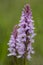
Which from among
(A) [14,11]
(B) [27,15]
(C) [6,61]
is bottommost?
(C) [6,61]

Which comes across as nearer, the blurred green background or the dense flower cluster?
the dense flower cluster

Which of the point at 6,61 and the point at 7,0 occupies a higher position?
the point at 7,0

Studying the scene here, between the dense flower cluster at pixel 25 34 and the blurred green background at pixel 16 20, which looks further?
the blurred green background at pixel 16 20

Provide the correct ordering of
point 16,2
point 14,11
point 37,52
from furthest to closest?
point 16,2 → point 14,11 → point 37,52

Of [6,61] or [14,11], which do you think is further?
[14,11]

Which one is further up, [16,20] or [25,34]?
[16,20]

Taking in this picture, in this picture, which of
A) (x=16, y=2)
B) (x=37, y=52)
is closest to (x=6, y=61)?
(x=37, y=52)

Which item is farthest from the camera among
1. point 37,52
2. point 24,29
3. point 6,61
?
point 37,52

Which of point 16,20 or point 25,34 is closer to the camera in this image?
point 25,34

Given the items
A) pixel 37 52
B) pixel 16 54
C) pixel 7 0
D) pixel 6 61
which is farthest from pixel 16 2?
pixel 16 54

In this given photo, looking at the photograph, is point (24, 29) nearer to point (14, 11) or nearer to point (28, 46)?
point (28, 46)
